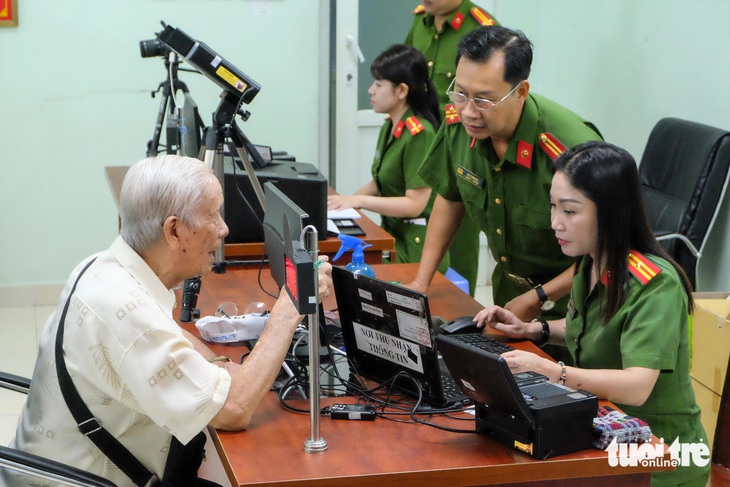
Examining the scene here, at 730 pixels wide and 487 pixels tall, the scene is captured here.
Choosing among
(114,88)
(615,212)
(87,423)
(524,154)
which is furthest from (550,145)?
(114,88)

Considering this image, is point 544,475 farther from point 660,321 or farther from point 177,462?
point 177,462

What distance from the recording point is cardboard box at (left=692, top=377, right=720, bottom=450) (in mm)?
2910

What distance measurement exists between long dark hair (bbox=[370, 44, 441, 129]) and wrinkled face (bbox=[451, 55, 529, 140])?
113 cm

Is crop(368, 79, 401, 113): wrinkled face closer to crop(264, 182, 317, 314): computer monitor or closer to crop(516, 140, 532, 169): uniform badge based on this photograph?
crop(516, 140, 532, 169): uniform badge

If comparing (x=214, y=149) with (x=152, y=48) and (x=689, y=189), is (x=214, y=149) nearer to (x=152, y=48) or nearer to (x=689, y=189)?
(x=152, y=48)

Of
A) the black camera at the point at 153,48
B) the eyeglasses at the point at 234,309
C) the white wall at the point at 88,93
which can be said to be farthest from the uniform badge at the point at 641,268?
the white wall at the point at 88,93

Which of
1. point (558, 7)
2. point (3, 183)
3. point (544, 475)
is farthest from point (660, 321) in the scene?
point (3, 183)

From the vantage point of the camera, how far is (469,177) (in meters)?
2.65

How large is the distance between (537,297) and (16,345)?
283 cm

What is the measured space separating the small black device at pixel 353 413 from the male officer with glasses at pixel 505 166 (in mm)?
772

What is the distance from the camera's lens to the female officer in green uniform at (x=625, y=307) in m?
1.84

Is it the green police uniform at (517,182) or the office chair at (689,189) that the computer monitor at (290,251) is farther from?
the office chair at (689,189)

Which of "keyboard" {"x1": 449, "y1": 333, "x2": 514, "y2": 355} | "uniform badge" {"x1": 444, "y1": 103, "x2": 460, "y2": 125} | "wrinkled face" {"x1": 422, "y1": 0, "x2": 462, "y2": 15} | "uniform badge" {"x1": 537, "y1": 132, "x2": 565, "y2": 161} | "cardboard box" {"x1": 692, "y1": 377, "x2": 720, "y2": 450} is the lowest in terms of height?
"cardboard box" {"x1": 692, "y1": 377, "x2": 720, "y2": 450}

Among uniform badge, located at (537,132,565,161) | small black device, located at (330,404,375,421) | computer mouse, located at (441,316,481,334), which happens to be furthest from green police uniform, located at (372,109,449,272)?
small black device, located at (330,404,375,421)
